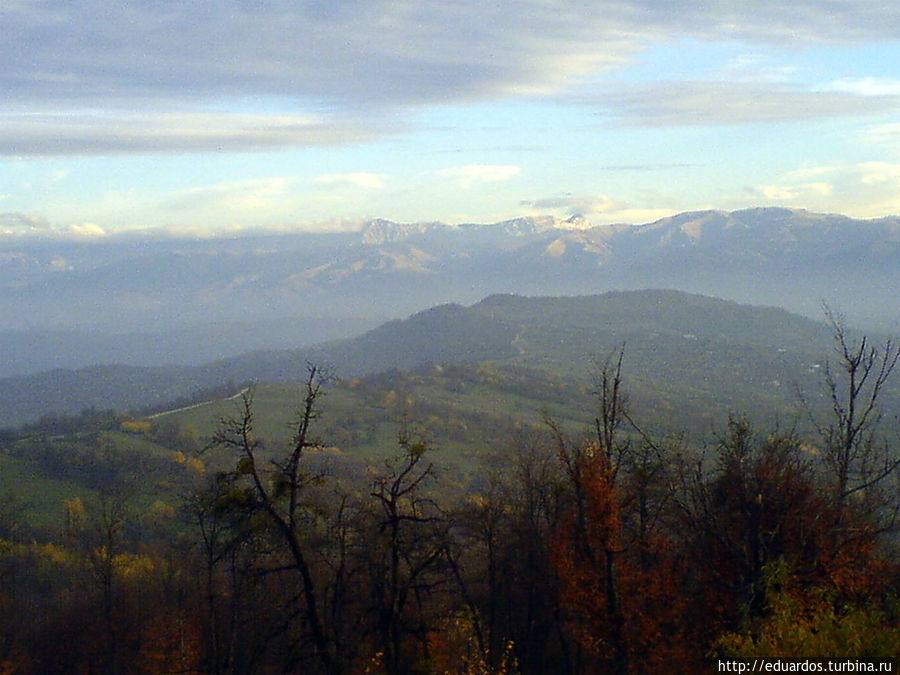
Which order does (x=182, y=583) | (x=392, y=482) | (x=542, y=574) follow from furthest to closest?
1. (x=182, y=583)
2. (x=542, y=574)
3. (x=392, y=482)

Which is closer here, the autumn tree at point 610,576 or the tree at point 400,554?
the tree at point 400,554

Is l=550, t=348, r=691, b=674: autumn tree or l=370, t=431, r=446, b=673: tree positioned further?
l=550, t=348, r=691, b=674: autumn tree

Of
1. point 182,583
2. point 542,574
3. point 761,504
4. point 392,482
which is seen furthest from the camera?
point 182,583

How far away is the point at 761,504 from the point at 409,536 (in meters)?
10.1

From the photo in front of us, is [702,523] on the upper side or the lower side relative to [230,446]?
lower

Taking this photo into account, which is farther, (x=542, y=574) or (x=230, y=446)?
(x=542, y=574)

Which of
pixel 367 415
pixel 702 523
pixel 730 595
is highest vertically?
pixel 702 523

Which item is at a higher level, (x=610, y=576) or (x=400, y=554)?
(x=400, y=554)

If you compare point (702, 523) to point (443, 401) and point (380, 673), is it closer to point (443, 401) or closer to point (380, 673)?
point (380, 673)

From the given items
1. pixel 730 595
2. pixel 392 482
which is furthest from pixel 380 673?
pixel 730 595

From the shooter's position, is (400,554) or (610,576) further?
(400,554)

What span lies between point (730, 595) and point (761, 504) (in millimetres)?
2487

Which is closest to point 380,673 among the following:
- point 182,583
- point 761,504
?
point 761,504

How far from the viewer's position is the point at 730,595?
20.1 metres
